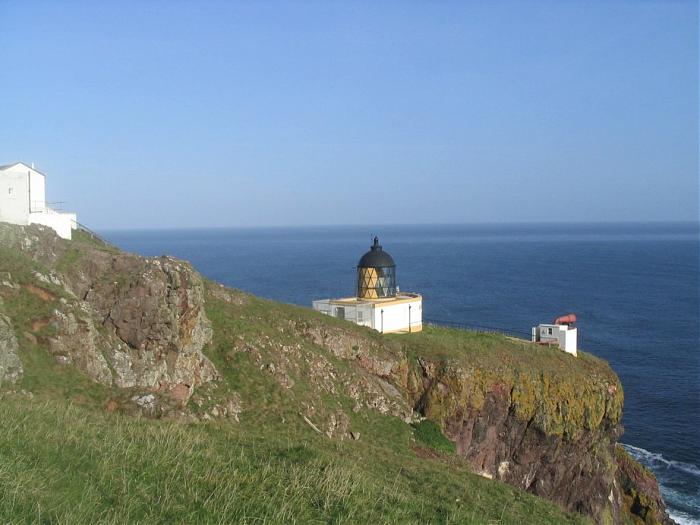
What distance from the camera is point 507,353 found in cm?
3828

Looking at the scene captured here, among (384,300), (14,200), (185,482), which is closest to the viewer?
(185,482)

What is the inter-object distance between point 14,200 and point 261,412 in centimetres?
1469

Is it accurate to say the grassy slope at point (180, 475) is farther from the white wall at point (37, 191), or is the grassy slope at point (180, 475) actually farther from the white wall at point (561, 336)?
the white wall at point (561, 336)

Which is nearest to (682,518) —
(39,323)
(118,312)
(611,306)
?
(118,312)

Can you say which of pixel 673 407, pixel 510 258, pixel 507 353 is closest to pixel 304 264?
pixel 510 258

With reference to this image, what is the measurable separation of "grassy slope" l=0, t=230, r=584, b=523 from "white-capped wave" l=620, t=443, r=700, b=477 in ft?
109

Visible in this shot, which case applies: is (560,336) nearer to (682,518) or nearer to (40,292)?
(682,518)

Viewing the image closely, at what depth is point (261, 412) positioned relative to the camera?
88.9 feet

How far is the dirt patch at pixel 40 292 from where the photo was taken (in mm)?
22864

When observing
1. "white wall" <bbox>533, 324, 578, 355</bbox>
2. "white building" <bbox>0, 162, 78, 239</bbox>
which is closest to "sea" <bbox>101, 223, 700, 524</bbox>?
"white wall" <bbox>533, 324, 578, 355</bbox>

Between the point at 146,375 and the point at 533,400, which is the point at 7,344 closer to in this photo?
the point at 146,375

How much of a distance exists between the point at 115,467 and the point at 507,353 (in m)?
29.7

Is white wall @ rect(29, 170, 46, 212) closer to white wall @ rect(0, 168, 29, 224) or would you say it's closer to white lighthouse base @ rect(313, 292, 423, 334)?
white wall @ rect(0, 168, 29, 224)

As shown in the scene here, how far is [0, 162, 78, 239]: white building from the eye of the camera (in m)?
29.1
